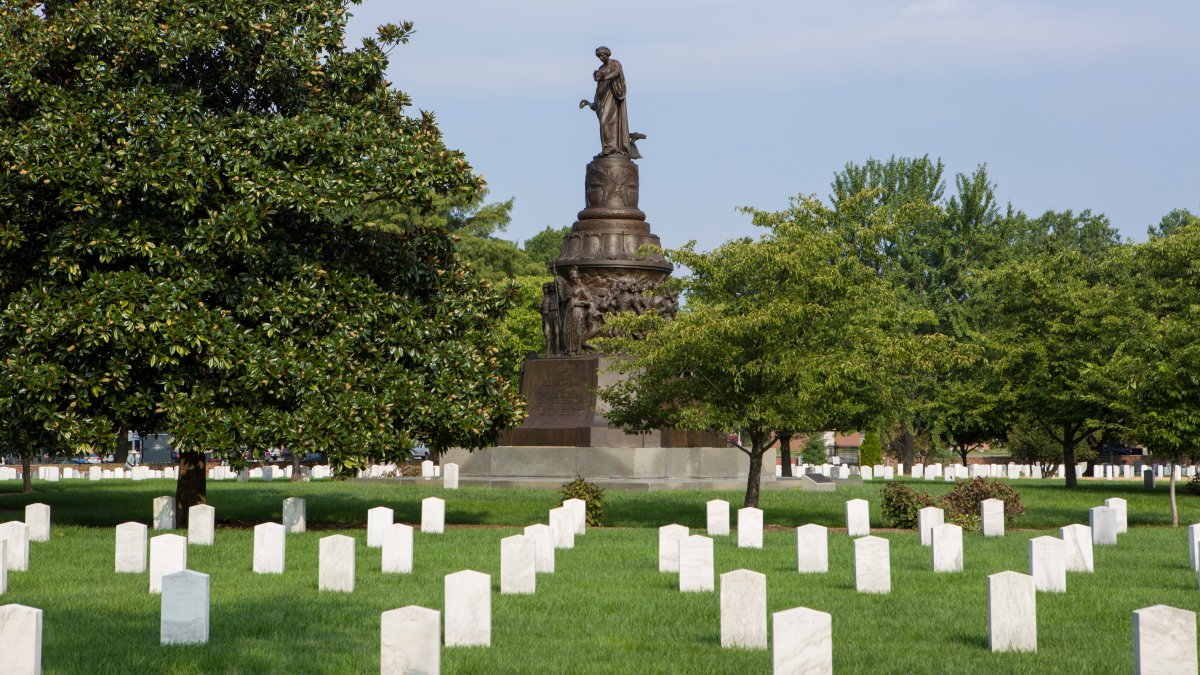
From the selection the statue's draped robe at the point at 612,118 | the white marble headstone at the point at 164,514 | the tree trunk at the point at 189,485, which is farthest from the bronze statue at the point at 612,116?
the white marble headstone at the point at 164,514

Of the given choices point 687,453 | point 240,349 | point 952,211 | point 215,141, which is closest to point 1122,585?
point 240,349

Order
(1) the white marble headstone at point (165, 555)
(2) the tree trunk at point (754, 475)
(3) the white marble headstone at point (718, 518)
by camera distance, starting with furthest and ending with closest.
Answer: (2) the tree trunk at point (754, 475) < (3) the white marble headstone at point (718, 518) < (1) the white marble headstone at point (165, 555)

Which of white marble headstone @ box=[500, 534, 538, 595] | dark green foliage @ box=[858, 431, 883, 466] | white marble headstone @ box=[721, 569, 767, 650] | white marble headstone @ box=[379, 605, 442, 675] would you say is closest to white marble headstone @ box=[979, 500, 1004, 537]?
white marble headstone @ box=[500, 534, 538, 595]

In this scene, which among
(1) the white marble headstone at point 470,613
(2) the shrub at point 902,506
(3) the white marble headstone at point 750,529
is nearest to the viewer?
(1) the white marble headstone at point 470,613

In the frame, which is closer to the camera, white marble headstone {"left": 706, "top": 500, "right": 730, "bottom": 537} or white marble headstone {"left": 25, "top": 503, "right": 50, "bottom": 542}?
white marble headstone {"left": 25, "top": 503, "right": 50, "bottom": 542}

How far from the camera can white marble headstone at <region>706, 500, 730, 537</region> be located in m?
22.4

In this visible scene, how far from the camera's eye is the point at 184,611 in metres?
11.4

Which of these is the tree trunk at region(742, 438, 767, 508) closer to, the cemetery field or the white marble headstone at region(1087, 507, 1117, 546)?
the cemetery field

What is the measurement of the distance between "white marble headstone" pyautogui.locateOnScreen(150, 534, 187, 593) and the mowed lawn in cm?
34

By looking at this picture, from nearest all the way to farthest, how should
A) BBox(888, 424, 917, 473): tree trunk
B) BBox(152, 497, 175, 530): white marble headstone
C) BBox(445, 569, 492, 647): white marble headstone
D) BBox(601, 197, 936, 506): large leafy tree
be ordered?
BBox(445, 569, 492, 647): white marble headstone < BBox(152, 497, 175, 530): white marble headstone < BBox(601, 197, 936, 506): large leafy tree < BBox(888, 424, 917, 473): tree trunk

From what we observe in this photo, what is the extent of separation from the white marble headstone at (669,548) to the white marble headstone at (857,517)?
6.41 meters

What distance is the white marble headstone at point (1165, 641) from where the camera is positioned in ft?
29.7

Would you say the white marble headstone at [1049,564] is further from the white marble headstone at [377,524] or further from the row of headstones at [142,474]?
the row of headstones at [142,474]

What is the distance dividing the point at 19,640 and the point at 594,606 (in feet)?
19.5
